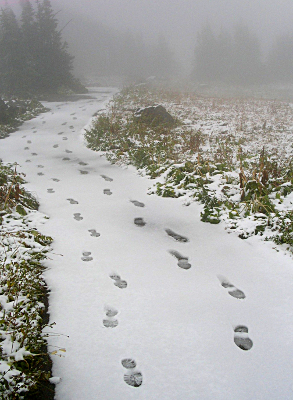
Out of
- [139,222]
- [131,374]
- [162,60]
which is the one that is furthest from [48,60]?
[162,60]

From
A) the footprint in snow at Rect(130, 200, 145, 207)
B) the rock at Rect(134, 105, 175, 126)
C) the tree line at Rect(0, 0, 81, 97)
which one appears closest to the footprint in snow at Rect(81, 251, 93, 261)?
the footprint in snow at Rect(130, 200, 145, 207)

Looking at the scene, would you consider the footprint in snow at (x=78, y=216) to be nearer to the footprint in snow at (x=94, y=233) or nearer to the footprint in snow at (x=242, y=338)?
the footprint in snow at (x=94, y=233)

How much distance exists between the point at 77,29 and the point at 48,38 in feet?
149

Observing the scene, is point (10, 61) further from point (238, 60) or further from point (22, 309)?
point (238, 60)

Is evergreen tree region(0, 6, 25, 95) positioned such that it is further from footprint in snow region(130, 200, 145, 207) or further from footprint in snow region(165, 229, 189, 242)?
footprint in snow region(165, 229, 189, 242)

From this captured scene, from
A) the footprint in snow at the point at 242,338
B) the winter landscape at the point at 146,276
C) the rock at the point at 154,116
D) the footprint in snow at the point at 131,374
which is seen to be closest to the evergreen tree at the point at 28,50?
the rock at the point at 154,116

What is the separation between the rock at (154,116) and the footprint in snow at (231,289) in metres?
8.50

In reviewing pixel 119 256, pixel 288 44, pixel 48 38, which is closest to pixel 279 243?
pixel 119 256

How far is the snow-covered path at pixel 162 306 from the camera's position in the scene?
6.81 ft

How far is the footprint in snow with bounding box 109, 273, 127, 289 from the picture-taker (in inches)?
124

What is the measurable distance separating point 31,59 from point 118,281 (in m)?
21.9

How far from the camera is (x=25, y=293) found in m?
2.83

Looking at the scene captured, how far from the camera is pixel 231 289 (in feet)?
10.2

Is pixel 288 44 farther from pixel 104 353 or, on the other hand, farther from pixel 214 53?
pixel 104 353
